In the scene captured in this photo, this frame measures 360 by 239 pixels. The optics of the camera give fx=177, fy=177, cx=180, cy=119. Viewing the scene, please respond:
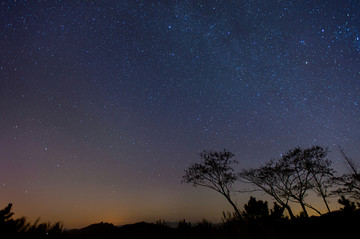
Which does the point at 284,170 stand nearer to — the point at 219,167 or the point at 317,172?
the point at 317,172

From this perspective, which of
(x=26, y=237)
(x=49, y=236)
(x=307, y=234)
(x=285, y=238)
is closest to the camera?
(x=285, y=238)

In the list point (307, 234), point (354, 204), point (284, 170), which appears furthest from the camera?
point (284, 170)

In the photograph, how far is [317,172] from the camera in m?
22.8

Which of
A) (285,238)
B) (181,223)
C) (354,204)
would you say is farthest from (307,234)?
(354,204)

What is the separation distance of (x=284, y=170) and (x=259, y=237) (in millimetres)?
24457

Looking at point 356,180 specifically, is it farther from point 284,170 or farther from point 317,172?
point 284,170

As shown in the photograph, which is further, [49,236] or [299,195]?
[299,195]

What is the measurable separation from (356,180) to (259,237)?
28988mm

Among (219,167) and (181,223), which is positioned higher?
(219,167)

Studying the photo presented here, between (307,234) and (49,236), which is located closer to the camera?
(307,234)

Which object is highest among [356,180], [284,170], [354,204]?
[284,170]

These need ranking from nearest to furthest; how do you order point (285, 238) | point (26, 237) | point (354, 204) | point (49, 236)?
point (285, 238)
point (26, 237)
point (49, 236)
point (354, 204)

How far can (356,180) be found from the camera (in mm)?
22234

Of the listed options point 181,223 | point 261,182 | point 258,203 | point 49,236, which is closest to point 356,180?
point 261,182
